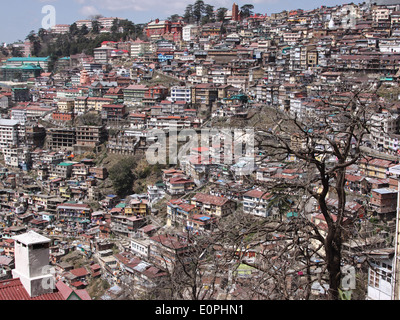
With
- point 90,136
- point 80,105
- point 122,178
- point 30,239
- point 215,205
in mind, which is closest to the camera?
point 30,239

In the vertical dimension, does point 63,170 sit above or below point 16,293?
below

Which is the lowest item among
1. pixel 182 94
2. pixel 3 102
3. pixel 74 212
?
pixel 74 212

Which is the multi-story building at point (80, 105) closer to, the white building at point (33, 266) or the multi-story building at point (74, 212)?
the multi-story building at point (74, 212)

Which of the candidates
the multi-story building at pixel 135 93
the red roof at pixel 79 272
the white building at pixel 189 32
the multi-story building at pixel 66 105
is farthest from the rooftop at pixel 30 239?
the white building at pixel 189 32

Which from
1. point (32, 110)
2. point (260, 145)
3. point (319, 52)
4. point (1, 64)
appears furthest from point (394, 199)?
point (1, 64)

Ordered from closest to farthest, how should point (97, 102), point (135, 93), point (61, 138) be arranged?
point (61, 138)
point (135, 93)
point (97, 102)

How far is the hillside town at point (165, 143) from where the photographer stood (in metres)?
10.6

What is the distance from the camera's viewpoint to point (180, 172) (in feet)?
53.9

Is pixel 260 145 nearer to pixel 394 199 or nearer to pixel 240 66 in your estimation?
pixel 394 199

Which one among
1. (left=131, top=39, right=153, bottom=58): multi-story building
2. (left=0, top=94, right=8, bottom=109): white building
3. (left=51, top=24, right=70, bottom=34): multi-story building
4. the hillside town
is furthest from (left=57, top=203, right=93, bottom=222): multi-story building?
(left=51, top=24, right=70, bottom=34): multi-story building

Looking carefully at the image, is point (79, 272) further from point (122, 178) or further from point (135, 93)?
point (135, 93)

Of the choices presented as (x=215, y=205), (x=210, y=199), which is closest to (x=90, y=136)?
(x=210, y=199)

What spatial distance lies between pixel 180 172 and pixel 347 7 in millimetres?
19047

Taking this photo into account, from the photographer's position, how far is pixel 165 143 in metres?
19.2
